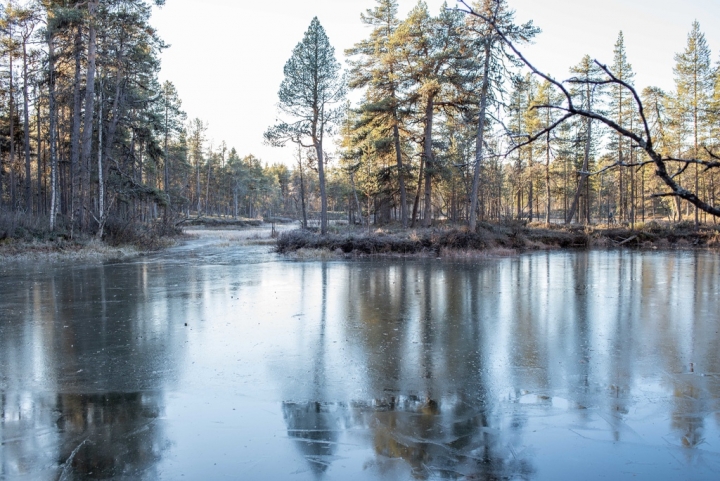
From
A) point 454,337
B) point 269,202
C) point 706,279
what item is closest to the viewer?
point 454,337

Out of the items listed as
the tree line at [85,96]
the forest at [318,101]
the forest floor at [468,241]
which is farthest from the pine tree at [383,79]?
the tree line at [85,96]

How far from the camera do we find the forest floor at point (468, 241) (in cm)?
2566

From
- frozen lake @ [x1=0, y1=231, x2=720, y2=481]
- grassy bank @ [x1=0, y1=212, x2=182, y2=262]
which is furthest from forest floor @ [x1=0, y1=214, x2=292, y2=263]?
frozen lake @ [x1=0, y1=231, x2=720, y2=481]

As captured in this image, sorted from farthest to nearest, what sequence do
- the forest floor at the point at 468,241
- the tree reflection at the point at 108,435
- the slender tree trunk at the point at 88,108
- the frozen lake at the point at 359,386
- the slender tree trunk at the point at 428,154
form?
the slender tree trunk at the point at 428,154 < the forest floor at the point at 468,241 < the slender tree trunk at the point at 88,108 < the frozen lake at the point at 359,386 < the tree reflection at the point at 108,435

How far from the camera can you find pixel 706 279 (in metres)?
15.3

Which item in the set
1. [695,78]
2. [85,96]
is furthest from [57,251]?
[695,78]

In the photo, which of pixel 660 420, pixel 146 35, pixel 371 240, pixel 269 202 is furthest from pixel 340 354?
pixel 269 202

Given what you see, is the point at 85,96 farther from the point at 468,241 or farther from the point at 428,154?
the point at 468,241

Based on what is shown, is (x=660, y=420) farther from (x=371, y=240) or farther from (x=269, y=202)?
(x=269, y=202)

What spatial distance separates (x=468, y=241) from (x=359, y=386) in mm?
21390

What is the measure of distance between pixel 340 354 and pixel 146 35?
89.1 ft

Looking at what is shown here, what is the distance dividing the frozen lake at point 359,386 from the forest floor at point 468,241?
1317 cm

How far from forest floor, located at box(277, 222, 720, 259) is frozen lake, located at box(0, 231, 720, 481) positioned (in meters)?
13.2

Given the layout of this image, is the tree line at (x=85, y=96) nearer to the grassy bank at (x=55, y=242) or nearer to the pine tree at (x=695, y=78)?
the grassy bank at (x=55, y=242)
